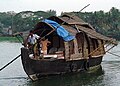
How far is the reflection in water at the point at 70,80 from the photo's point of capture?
1733 cm

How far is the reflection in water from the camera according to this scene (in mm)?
17328

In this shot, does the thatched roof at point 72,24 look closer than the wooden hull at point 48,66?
No

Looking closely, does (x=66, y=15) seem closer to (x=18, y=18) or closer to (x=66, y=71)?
(x=66, y=71)

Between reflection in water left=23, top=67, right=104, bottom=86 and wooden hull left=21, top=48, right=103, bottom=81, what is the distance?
27cm

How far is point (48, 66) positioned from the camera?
58.8 ft

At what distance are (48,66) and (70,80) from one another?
143 cm

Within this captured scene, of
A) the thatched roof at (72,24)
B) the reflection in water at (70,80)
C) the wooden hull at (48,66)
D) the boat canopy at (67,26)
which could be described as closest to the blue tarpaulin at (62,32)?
the boat canopy at (67,26)

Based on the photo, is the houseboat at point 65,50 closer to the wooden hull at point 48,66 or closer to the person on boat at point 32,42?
the wooden hull at point 48,66

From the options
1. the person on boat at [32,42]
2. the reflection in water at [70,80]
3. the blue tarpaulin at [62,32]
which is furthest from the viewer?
the blue tarpaulin at [62,32]

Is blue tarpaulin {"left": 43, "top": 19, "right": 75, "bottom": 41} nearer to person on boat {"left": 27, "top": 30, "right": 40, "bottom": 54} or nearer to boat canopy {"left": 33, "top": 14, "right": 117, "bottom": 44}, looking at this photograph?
boat canopy {"left": 33, "top": 14, "right": 117, "bottom": 44}

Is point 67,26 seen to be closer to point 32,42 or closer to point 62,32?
point 62,32

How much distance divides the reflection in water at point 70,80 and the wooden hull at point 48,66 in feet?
0.89

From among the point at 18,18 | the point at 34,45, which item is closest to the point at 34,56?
the point at 34,45

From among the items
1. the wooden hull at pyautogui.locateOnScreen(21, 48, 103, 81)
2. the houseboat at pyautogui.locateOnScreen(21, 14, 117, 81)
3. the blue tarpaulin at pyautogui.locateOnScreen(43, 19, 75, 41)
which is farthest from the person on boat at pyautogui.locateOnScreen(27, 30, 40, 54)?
the blue tarpaulin at pyautogui.locateOnScreen(43, 19, 75, 41)
